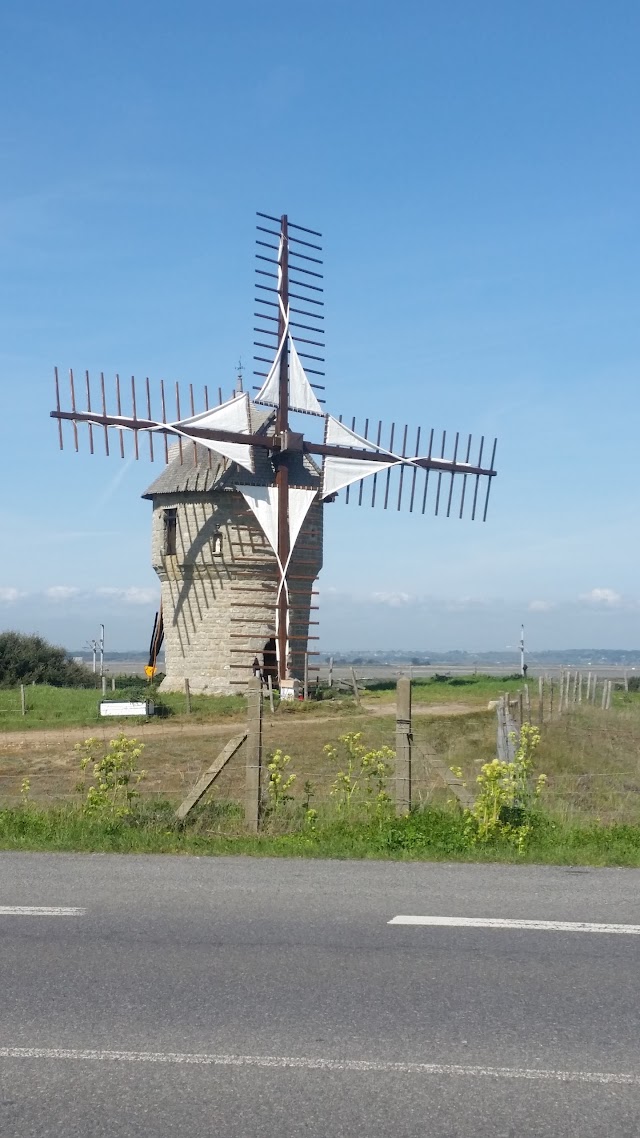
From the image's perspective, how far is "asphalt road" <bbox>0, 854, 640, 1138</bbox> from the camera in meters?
4.46

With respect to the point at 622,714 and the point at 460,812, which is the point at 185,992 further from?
the point at 622,714

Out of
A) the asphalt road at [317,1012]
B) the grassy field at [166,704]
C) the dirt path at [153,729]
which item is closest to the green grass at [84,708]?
the grassy field at [166,704]

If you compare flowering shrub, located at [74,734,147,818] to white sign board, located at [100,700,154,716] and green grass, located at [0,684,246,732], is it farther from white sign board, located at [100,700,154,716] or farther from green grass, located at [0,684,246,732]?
white sign board, located at [100,700,154,716]

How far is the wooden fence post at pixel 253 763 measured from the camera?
11.4 meters

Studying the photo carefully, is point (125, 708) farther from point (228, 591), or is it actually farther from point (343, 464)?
point (343, 464)

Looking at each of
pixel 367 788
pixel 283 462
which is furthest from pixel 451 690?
pixel 367 788

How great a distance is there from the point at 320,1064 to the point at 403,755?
6.78 m

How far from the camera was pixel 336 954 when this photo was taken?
22.0ft

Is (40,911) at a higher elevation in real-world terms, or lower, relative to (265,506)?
lower

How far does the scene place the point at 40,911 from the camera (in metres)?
7.93

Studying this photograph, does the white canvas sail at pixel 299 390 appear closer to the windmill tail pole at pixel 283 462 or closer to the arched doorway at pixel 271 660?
the windmill tail pole at pixel 283 462

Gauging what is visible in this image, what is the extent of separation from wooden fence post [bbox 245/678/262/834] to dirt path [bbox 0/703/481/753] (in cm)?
1626

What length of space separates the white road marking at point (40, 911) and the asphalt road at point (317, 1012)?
6 cm

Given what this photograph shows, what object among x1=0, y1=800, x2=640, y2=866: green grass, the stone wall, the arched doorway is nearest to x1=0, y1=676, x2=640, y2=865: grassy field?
x1=0, y1=800, x2=640, y2=866: green grass
